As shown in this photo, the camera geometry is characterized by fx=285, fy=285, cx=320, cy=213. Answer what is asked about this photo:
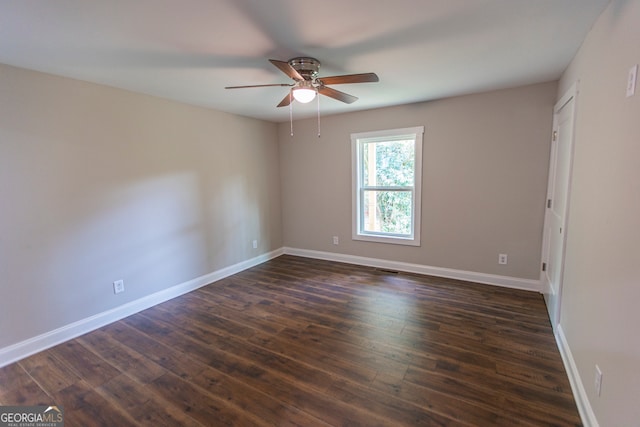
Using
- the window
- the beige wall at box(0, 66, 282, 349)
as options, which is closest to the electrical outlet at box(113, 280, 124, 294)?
the beige wall at box(0, 66, 282, 349)

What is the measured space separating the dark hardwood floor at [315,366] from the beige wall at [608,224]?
45 cm

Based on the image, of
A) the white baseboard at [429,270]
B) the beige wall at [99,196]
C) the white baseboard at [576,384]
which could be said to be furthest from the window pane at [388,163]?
the white baseboard at [576,384]

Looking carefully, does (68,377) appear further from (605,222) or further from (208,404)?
(605,222)

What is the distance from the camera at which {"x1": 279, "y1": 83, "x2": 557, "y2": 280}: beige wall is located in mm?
3131

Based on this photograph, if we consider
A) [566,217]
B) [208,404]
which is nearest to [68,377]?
[208,404]

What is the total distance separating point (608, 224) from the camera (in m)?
1.46

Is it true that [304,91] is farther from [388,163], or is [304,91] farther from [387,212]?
[387,212]

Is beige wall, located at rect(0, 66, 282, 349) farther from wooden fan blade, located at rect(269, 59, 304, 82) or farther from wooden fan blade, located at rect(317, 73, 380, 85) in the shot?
wooden fan blade, located at rect(317, 73, 380, 85)

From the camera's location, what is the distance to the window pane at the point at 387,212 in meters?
4.05

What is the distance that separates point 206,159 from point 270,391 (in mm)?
2865

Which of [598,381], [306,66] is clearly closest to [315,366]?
[598,381]

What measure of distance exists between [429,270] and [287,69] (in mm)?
3106

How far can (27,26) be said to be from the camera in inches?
64.7

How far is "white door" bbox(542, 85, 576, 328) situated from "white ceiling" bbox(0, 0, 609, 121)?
0.45m
